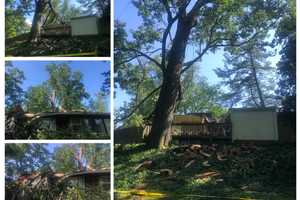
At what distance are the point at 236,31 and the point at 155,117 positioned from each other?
792 millimetres

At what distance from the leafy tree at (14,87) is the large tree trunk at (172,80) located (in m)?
0.92

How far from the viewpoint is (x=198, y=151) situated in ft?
10.3

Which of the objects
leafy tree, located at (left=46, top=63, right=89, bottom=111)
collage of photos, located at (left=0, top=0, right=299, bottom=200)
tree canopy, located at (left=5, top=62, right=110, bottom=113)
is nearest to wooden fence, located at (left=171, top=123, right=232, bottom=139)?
collage of photos, located at (left=0, top=0, right=299, bottom=200)

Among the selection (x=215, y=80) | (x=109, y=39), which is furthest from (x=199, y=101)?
(x=109, y=39)

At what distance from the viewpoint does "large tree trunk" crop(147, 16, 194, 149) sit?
3.17m

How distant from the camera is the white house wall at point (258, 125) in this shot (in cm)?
305

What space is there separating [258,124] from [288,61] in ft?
1.49

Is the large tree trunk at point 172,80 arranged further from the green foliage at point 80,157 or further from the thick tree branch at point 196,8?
the green foliage at point 80,157

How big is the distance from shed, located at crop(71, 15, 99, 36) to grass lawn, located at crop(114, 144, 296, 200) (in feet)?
2.64

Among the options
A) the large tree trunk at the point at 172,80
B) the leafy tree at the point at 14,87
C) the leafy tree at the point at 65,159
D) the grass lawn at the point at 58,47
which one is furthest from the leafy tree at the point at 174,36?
the leafy tree at the point at 14,87

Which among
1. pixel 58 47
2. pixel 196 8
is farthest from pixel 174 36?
pixel 58 47

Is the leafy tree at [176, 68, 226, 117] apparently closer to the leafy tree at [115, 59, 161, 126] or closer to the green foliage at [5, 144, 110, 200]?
the leafy tree at [115, 59, 161, 126]

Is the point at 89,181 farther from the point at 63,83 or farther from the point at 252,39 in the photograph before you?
the point at 252,39

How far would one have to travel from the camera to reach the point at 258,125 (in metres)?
3.05
